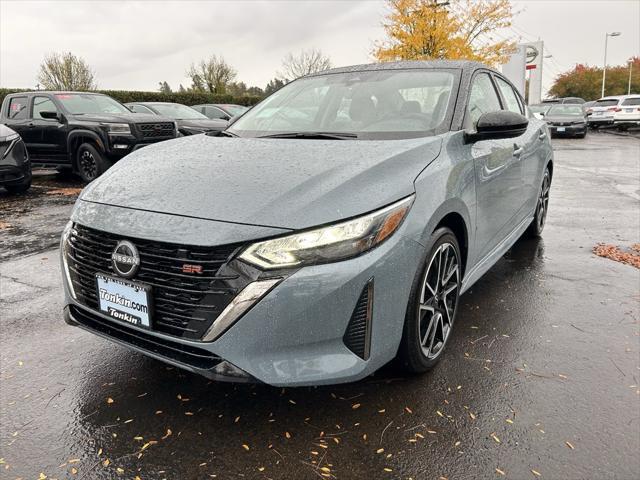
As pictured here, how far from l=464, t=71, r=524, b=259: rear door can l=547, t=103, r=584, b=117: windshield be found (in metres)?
21.5

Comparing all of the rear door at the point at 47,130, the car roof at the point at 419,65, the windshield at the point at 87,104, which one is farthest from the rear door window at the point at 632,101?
the car roof at the point at 419,65

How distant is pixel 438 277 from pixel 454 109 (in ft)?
3.52

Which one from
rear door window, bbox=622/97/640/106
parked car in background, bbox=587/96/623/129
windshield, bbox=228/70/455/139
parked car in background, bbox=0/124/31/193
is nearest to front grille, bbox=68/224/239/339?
windshield, bbox=228/70/455/139

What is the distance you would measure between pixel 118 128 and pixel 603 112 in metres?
25.8

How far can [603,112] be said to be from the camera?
27.0 m

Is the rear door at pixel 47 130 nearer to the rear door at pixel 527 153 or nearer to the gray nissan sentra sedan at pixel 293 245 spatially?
the gray nissan sentra sedan at pixel 293 245

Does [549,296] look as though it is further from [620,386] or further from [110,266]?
[110,266]

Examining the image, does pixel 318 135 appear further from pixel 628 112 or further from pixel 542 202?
pixel 628 112

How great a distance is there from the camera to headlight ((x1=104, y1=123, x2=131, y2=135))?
9.47 m

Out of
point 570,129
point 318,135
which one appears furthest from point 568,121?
point 318,135

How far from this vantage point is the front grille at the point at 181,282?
211 cm

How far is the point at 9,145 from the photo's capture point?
8.43 m

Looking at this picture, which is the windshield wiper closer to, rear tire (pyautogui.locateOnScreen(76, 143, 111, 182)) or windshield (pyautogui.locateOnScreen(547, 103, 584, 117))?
rear tire (pyautogui.locateOnScreen(76, 143, 111, 182))

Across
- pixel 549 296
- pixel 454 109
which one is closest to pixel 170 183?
pixel 454 109
